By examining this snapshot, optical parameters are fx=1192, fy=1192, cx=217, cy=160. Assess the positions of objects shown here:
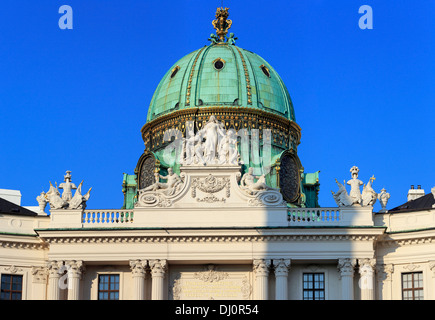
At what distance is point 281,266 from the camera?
58.1 metres

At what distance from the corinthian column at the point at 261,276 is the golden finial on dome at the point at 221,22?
19936 mm

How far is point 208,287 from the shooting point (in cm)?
5894

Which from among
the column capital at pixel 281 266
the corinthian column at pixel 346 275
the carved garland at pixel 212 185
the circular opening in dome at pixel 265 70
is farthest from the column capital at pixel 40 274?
the circular opening in dome at pixel 265 70

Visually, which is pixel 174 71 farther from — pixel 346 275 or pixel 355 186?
pixel 346 275

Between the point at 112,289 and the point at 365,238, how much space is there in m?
12.8

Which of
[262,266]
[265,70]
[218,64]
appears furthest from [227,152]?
[265,70]

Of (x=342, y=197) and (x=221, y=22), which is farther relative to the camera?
(x=221, y=22)

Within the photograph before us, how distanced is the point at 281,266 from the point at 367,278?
13.8ft

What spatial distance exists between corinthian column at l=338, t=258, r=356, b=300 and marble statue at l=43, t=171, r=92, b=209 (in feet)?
43.3

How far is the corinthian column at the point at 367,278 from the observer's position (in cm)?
5759

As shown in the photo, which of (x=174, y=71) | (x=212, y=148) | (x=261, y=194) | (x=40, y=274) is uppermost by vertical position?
(x=174, y=71)

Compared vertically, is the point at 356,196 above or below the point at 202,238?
above
